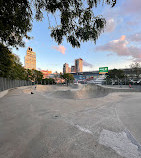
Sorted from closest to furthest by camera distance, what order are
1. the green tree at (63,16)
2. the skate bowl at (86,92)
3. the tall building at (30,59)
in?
the green tree at (63,16)
the skate bowl at (86,92)
the tall building at (30,59)

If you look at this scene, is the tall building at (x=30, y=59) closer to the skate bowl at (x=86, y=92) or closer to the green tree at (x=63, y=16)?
the skate bowl at (x=86, y=92)

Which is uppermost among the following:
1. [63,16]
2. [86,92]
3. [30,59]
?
[30,59]

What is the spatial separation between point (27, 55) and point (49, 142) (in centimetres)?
17288

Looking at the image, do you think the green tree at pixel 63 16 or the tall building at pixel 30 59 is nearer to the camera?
the green tree at pixel 63 16

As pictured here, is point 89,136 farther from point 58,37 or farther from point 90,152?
point 58,37

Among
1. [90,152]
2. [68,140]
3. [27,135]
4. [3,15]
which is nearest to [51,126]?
[27,135]

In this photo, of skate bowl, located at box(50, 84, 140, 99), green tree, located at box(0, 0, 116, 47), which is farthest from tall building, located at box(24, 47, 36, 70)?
green tree, located at box(0, 0, 116, 47)

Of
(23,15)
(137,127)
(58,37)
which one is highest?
(23,15)

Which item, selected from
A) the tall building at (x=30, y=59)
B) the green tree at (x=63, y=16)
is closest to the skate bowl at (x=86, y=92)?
the green tree at (x=63, y=16)

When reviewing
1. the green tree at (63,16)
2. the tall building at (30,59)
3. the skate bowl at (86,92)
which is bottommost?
the skate bowl at (86,92)

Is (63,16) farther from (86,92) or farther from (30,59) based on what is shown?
(30,59)

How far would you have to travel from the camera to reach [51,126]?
3.78m

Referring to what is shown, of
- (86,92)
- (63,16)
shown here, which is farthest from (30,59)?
(63,16)

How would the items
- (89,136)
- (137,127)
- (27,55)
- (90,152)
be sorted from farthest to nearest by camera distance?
1. (27,55)
2. (137,127)
3. (89,136)
4. (90,152)
